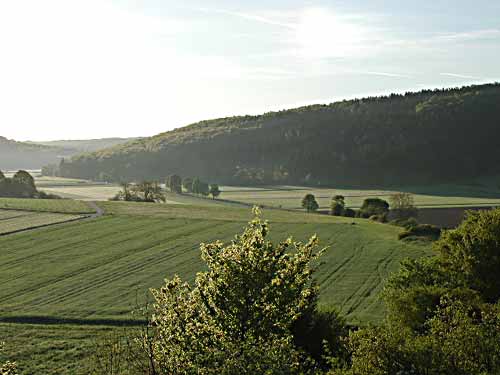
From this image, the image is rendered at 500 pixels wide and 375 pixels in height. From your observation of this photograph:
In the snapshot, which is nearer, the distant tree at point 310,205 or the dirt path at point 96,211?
the dirt path at point 96,211

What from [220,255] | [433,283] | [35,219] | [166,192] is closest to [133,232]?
[35,219]

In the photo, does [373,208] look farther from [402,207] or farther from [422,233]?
[422,233]

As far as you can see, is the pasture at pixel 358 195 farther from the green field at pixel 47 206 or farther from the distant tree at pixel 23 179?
the distant tree at pixel 23 179

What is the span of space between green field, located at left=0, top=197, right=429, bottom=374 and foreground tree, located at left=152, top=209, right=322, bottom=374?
13824mm

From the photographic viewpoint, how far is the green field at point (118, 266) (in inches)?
1638

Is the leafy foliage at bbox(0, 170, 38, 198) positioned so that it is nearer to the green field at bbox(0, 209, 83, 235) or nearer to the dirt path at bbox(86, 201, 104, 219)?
the dirt path at bbox(86, 201, 104, 219)

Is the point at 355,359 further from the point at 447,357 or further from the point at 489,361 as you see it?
the point at 489,361

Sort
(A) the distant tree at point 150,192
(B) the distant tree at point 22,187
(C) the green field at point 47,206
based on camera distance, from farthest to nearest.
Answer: (B) the distant tree at point 22,187 → (A) the distant tree at point 150,192 → (C) the green field at point 47,206

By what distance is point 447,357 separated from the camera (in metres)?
20.2

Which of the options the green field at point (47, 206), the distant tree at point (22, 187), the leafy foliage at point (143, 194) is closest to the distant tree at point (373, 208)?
the green field at point (47, 206)

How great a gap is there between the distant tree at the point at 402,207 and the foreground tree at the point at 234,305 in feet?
319

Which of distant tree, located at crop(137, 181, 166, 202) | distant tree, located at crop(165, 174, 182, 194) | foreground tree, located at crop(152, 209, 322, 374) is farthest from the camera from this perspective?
distant tree, located at crop(165, 174, 182, 194)

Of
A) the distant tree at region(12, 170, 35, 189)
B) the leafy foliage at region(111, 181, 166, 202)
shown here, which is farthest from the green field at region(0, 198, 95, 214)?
the distant tree at region(12, 170, 35, 189)

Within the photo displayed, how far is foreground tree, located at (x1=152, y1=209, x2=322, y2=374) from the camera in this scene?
2064 centimetres
